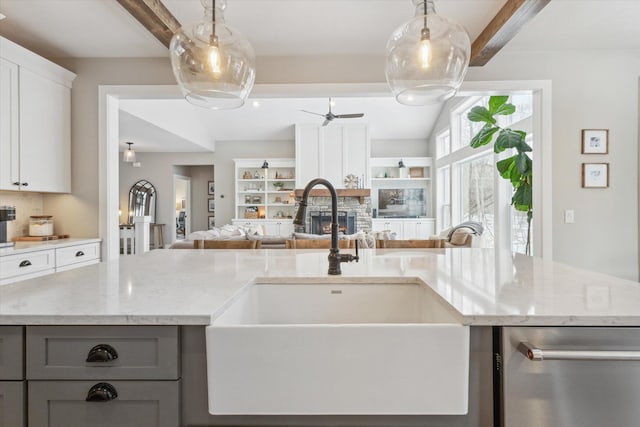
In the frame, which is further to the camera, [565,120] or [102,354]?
[565,120]

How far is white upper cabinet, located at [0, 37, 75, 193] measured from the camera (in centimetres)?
295

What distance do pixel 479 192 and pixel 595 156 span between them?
2.82 m

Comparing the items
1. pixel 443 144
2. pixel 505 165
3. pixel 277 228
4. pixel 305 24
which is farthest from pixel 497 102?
pixel 277 228

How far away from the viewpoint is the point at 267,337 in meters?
0.89

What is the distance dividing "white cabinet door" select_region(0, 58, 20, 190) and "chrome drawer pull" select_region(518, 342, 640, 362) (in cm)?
365

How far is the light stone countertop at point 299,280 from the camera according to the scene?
35.7 inches

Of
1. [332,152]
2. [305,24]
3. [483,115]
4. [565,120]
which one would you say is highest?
[305,24]

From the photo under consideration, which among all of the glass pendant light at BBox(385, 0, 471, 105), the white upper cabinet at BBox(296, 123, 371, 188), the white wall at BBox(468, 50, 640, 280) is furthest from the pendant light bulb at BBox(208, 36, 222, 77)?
the white upper cabinet at BBox(296, 123, 371, 188)

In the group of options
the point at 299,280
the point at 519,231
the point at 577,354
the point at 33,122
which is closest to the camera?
the point at 577,354

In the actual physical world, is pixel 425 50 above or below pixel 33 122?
below

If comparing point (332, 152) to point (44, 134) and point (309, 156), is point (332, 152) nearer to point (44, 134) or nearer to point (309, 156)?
point (309, 156)

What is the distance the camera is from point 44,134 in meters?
3.32

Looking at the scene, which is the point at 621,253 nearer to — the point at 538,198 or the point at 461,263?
the point at 538,198

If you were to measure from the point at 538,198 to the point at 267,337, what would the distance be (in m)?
3.54
